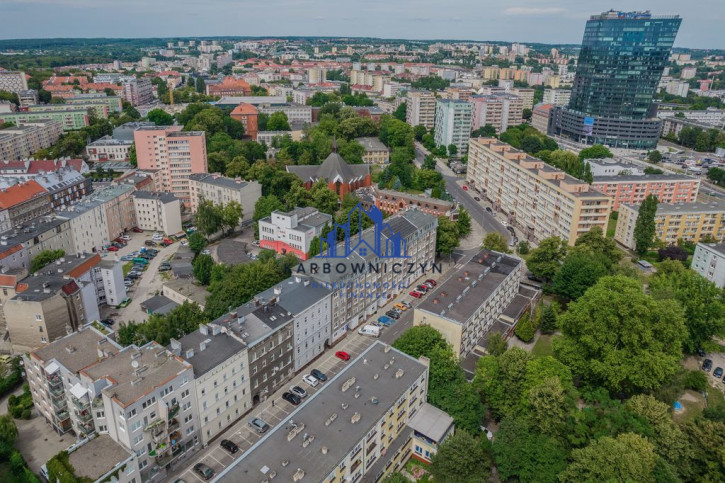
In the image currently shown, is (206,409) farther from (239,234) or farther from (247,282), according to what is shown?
(239,234)

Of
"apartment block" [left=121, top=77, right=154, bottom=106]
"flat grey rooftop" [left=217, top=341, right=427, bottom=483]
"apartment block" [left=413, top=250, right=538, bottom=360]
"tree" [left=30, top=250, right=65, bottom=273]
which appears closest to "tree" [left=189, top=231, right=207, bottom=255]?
"tree" [left=30, top=250, right=65, bottom=273]

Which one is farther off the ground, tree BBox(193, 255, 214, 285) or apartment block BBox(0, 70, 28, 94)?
apartment block BBox(0, 70, 28, 94)

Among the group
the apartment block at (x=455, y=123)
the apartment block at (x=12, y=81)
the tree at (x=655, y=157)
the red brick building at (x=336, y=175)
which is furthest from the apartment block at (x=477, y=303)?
the apartment block at (x=12, y=81)

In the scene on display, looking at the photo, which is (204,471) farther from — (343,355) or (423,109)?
(423,109)

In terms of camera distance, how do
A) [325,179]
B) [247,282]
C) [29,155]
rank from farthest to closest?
[29,155]
[325,179]
[247,282]

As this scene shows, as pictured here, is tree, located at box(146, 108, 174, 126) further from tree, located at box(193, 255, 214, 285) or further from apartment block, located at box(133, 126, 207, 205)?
tree, located at box(193, 255, 214, 285)

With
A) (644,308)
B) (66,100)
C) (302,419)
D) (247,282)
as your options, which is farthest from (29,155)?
(644,308)
